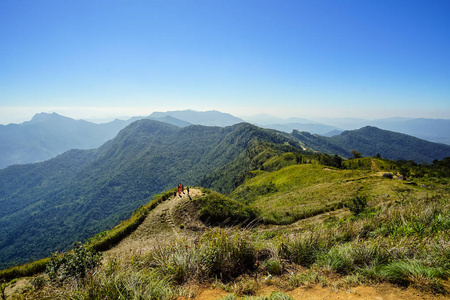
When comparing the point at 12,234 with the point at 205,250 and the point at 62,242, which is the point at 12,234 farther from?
the point at 205,250

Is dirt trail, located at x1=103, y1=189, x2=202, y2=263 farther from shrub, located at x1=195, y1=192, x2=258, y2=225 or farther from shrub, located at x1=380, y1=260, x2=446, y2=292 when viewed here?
shrub, located at x1=380, y1=260, x2=446, y2=292

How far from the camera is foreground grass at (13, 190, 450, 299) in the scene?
341 centimetres

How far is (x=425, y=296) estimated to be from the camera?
304 cm

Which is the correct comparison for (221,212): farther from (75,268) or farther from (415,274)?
(415,274)

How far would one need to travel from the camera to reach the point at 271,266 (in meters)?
4.22

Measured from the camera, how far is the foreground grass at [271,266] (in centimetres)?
341

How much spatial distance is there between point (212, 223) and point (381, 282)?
15377mm

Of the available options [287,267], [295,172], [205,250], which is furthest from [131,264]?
[295,172]

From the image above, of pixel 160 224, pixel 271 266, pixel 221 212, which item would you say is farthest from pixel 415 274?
pixel 160 224

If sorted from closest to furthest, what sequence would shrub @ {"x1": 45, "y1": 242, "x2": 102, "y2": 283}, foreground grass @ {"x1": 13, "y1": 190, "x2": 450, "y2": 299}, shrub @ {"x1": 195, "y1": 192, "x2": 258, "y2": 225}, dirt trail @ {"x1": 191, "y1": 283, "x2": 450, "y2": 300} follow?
dirt trail @ {"x1": 191, "y1": 283, "x2": 450, "y2": 300} < foreground grass @ {"x1": 13, "y1": 190, "x2": 450, "y2": 299} < shrub @ {"x1": 45, "y1": 242, "x2": 102, "y2": 283} < shrub @ {"x1": 195, "y1": 192, "x2": 258, "y2": 225}

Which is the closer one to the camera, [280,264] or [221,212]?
[280,264]

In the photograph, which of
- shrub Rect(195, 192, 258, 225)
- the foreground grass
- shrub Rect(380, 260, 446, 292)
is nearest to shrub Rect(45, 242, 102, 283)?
the foreground grass

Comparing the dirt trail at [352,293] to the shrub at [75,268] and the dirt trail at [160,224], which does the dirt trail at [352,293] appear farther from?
the dirt trail at [160,224]

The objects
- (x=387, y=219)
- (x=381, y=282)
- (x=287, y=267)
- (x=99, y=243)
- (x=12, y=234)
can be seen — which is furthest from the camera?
(x=12, y=234)
